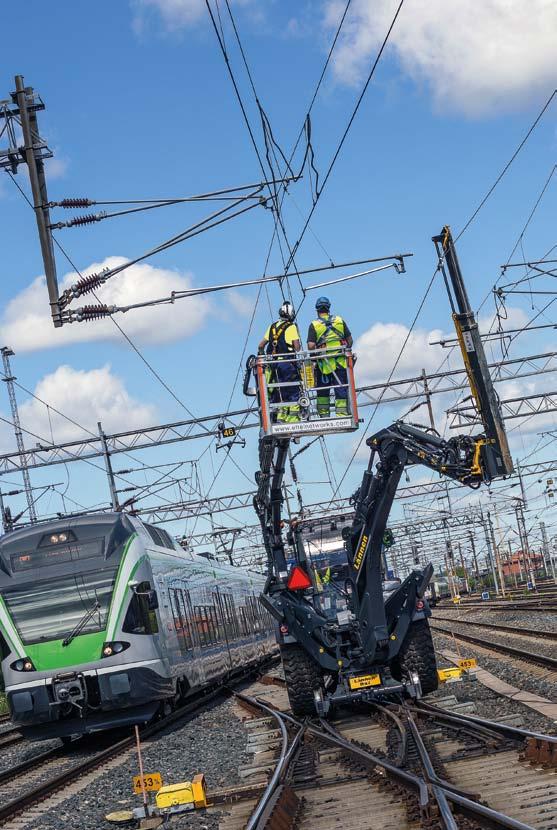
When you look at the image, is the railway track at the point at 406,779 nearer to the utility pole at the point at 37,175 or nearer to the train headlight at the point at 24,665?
the train headlight at the point at 24,665

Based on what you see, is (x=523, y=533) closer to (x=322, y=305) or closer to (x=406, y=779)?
(x=322, y=305)

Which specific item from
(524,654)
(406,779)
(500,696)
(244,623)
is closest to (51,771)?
(500,696)

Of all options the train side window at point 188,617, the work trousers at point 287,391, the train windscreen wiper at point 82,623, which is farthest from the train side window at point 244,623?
the work trousers at point 287,391

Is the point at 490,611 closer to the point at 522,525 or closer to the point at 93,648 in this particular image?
the point at 522,525

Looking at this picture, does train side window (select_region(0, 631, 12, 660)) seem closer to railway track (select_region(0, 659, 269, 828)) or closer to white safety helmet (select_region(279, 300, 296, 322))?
railway track (select_region(0, 659, 269, 828))

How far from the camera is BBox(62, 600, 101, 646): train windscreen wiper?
1659cm

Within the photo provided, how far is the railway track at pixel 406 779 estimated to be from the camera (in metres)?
7.63

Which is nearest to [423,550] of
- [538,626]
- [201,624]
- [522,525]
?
[522,525]

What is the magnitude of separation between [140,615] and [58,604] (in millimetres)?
1268

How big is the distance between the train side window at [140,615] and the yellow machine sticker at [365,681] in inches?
148

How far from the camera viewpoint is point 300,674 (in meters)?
15.5

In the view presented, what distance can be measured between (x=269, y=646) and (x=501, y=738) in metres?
32.3

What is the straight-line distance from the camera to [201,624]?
24531mm

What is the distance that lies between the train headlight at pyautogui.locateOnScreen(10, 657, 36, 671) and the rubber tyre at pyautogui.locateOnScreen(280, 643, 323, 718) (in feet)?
12.6
